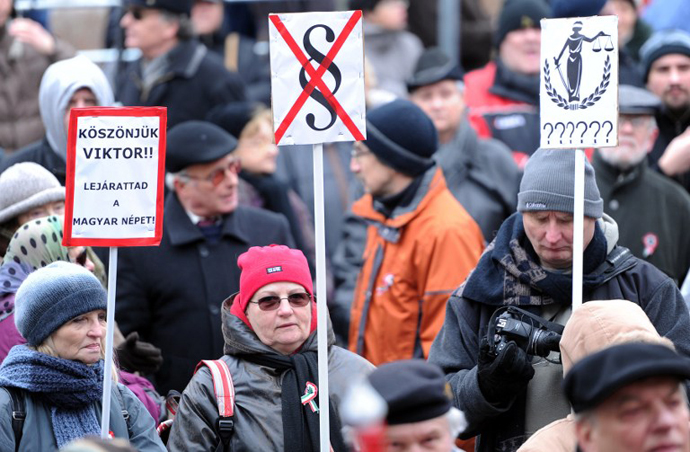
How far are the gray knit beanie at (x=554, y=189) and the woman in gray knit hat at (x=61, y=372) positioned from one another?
1.86 metres

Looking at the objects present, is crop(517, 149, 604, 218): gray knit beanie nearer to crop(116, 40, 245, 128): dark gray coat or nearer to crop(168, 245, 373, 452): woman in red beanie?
crop(168, 245, 373, 452): woman in red beanie

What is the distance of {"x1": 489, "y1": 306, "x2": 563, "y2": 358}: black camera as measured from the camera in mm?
5355

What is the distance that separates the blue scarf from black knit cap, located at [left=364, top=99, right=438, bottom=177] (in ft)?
8.41

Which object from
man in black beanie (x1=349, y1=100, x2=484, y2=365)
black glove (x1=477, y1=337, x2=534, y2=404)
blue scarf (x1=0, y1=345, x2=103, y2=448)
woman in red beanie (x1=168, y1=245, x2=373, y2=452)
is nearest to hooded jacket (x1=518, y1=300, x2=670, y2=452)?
black glove (x1=477, y1=337, x2=534, y2=404)

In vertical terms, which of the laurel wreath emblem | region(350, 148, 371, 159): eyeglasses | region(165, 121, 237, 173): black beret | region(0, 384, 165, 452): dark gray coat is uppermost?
the laurel wreath emblem

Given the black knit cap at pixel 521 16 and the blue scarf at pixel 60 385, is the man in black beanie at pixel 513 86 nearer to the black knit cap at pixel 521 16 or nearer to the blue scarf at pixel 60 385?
the black knit cap at pixel 521 16

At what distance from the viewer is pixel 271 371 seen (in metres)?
5.82

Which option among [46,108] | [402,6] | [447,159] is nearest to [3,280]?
[46,108]

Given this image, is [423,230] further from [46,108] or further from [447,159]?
[46,108]

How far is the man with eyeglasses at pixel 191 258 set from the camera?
738cm

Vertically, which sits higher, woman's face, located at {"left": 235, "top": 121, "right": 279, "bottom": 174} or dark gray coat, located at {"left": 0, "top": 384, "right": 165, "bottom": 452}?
woman's face, located at {"left": 235, "top": 121, "right": 279, "bottom": 174}

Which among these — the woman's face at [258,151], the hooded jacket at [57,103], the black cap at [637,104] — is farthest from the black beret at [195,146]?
the black cap at [637,104]

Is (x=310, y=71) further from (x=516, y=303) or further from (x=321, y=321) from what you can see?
(x=516, y=303)

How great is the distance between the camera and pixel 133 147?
5848mm
